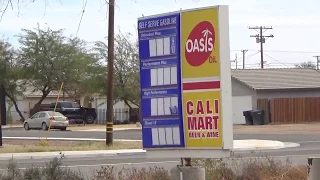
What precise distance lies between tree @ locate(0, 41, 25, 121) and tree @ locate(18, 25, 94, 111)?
2.50 feet

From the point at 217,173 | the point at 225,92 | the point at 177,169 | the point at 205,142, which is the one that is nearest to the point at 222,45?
the point at 225,92

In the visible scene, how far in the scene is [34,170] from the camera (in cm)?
1066

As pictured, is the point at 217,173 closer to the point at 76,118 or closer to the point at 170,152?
the point at 170,152

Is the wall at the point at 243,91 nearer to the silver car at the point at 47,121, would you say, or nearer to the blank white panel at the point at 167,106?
the silver car at the point at 47,121

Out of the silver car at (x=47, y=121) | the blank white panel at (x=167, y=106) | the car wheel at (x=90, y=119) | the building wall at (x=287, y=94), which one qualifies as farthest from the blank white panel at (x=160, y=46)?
the car wheel at (x=90, y=119)

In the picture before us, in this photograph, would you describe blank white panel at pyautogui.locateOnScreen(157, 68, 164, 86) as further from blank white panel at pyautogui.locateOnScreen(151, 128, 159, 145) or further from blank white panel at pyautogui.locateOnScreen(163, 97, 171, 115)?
blank white panel at pyautogui.locateOnScreen(151, 128, 159, 145)

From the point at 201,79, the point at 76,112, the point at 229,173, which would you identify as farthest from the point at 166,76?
the point at 76,112

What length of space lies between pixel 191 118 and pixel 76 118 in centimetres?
4816

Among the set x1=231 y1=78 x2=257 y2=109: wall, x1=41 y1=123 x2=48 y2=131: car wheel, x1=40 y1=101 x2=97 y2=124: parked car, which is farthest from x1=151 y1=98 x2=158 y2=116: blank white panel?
x1=40 y1=101 x2=97 y2=124: parked car

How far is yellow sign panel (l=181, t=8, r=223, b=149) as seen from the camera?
8562mm

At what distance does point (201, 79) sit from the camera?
870 centimetres

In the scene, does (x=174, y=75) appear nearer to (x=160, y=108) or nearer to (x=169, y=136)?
(x=160, y=108)

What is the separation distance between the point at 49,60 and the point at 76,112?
200 inches

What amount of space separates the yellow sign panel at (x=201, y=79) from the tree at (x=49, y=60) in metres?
48.5
